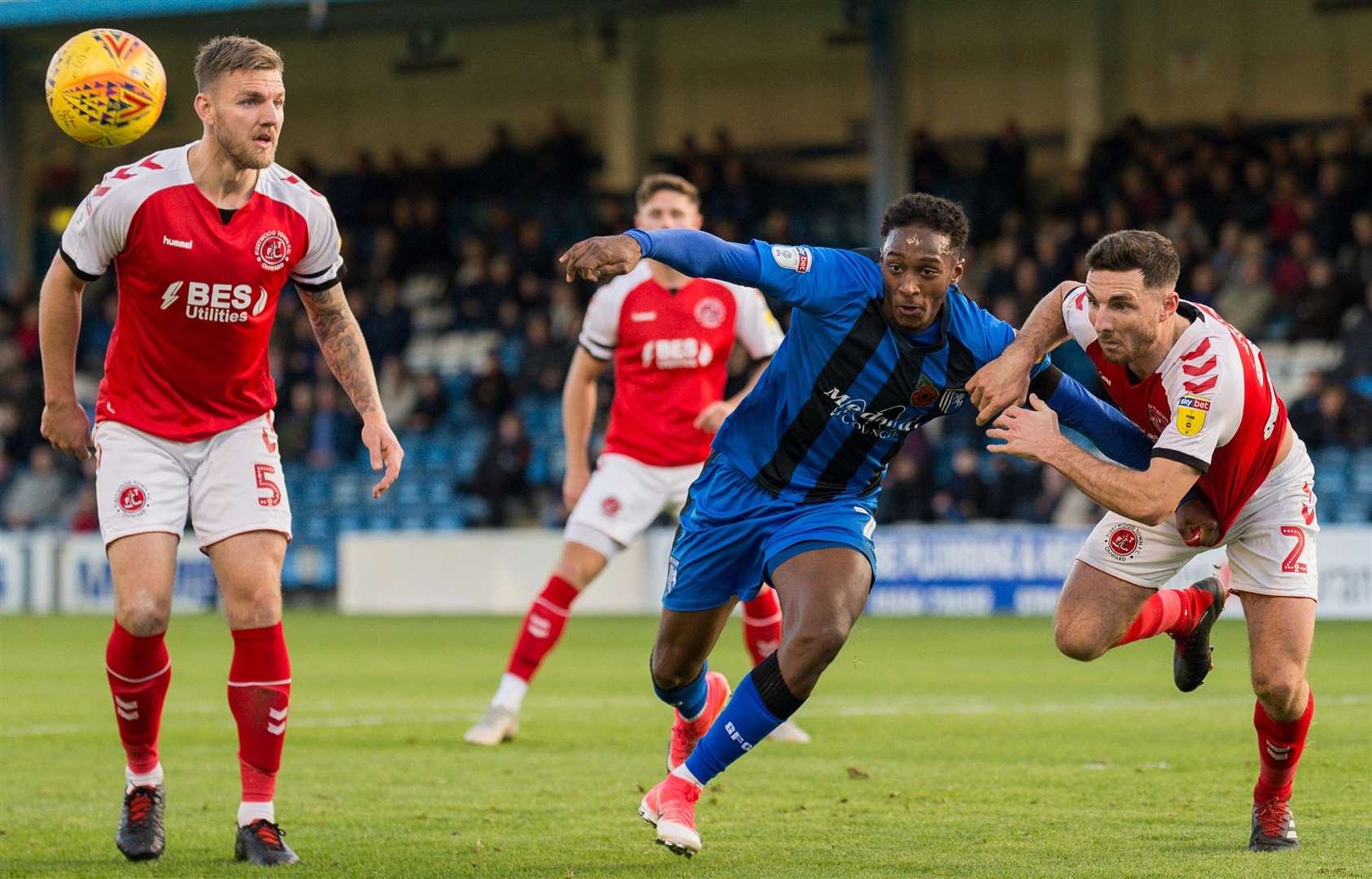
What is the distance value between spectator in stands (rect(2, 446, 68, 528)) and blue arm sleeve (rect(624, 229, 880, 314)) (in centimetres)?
2059

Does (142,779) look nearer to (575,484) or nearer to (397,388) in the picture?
(575,484)

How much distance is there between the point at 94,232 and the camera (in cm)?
623

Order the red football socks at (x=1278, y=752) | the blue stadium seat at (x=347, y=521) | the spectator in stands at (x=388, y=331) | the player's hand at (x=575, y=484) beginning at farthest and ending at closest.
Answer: the spectator in stands at (x=388, y=331) → the blue stadium seat at (x=347, y=521) → the player's hand at (x=575, y=484) → the red football socks at (x=1278, y=752)

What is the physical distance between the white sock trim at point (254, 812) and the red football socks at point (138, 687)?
1.46 feet

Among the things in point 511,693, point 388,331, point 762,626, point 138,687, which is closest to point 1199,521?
point 762,626

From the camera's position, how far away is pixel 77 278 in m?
6.27

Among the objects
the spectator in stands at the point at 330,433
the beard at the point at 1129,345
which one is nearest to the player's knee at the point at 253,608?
the beard at the point at 1129,345

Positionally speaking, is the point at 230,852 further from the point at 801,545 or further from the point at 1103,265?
the point at 1103,265

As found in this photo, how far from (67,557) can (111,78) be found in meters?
17.8

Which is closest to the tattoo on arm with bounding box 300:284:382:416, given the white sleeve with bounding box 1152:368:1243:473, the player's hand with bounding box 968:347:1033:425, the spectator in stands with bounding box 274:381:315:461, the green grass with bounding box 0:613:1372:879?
the green grass with bounding box 0:613:1372:879

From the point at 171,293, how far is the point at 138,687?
1.28 meters

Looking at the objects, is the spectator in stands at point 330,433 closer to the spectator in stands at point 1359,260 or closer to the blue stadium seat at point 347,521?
the blue stadium seat at point 347,521

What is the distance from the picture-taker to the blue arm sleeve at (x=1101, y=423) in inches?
265

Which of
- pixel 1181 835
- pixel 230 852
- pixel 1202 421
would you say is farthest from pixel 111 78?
pixel 1181 835
